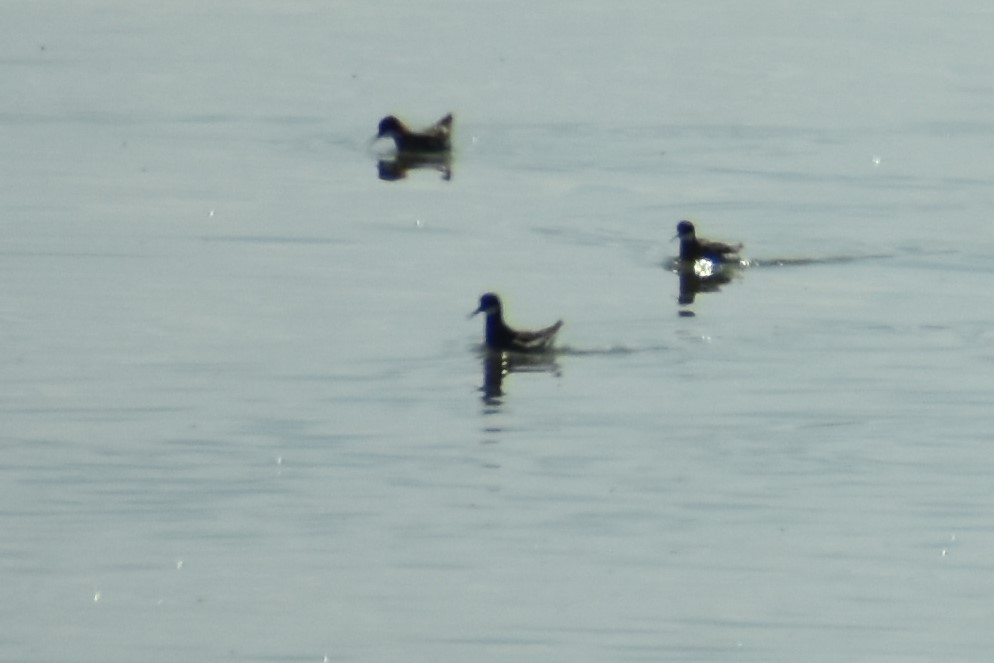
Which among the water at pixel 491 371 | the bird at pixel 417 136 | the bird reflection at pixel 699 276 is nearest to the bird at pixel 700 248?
the bird reflection at pixel 699 276

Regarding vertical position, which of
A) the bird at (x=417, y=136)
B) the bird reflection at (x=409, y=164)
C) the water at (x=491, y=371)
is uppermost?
the bird at (x=417, y=136)

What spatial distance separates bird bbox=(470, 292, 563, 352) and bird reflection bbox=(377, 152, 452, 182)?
31.8 ft

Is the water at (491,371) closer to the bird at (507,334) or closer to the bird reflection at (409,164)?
the bird at (507,334)

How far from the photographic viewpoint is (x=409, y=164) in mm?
33219

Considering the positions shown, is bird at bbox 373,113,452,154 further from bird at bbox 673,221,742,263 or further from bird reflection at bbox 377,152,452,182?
bird at bbox 673,221,742,263

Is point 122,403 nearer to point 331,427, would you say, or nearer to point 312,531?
point 331,427

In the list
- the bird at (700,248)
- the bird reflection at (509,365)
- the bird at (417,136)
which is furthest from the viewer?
the bird at (417,136)

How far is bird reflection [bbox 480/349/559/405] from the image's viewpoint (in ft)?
70.4

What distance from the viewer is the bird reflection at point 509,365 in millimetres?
21453

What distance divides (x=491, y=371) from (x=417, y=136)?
483 inches

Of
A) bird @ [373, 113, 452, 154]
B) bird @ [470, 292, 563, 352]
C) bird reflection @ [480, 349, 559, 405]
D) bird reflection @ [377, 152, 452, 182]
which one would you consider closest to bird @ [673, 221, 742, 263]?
bird @ [470, 292, 563, 352]

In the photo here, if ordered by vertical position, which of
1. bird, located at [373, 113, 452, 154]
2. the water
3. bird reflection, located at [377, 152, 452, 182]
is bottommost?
the water

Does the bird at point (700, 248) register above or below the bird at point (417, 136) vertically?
below

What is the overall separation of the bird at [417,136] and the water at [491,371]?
0.43m
